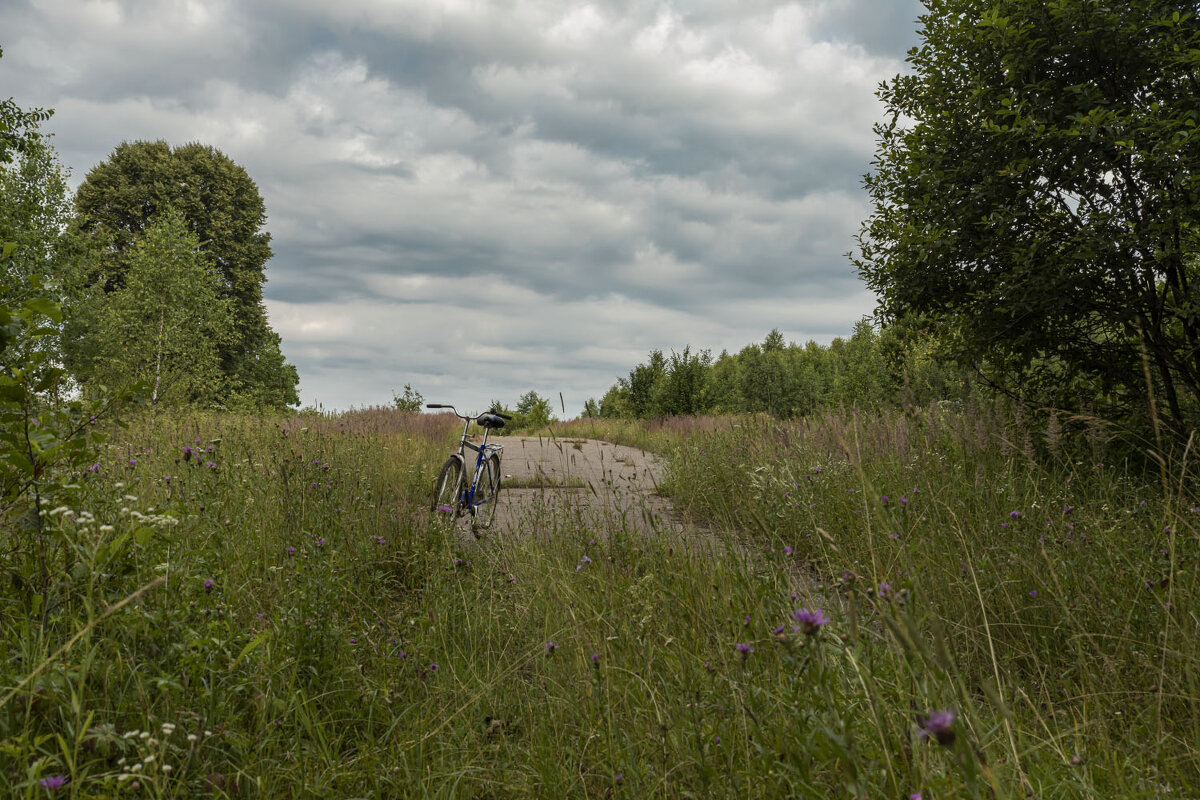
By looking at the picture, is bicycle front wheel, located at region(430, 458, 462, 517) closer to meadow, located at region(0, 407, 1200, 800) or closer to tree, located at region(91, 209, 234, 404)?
meadow, located at region(0, 407, 1200, 800)

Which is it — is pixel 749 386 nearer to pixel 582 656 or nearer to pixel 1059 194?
pixel 1059 194

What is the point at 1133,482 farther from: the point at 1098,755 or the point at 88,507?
the point at 88,507

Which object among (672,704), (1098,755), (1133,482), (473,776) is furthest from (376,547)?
(1133,482)

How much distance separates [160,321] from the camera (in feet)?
79.4

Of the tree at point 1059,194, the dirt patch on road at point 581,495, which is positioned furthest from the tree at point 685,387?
the tree at point 1059,194

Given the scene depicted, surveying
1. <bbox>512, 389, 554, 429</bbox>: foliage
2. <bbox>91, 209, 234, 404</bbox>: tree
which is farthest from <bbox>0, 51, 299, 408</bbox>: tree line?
<bbox>512, 389, 554, 429</bbox>: foliage

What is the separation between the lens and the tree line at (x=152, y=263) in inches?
821

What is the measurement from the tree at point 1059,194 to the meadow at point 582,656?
8.11ft

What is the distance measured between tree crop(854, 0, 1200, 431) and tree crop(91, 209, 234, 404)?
2501cm

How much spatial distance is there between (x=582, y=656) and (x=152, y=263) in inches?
1070

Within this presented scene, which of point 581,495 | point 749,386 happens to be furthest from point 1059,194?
point 749,386

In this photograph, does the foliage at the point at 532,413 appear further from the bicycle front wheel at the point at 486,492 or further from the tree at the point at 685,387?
the bicycle front wheel at the point at 486,492

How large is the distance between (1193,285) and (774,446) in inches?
158

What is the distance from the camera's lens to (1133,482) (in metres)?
5.75
